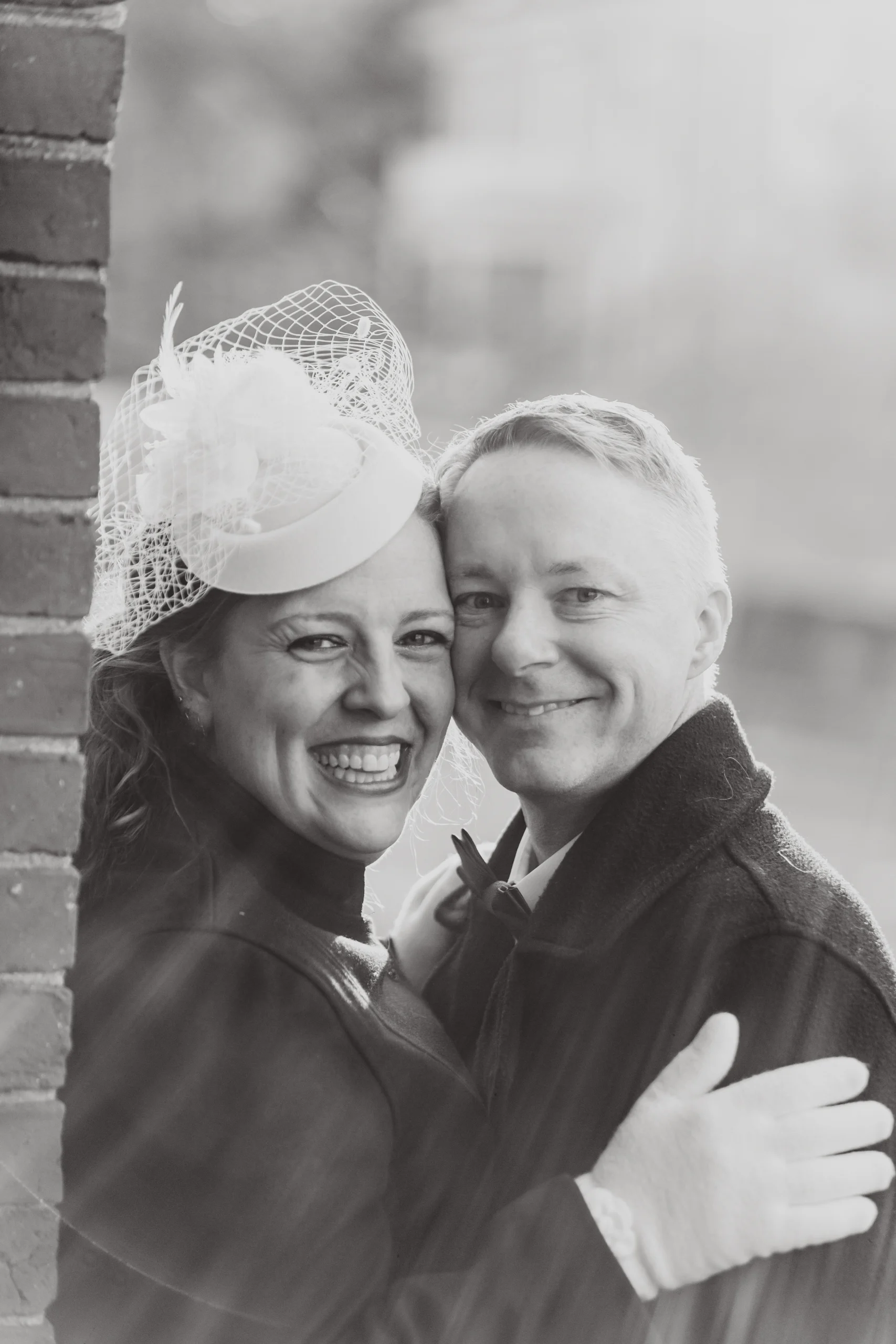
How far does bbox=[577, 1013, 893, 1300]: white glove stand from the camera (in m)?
2.06

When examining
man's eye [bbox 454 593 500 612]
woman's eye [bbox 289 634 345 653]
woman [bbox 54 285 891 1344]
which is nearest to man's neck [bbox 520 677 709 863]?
woman [bbox 54 285 891 1344]

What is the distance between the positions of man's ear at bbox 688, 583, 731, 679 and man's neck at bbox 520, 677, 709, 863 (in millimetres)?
39

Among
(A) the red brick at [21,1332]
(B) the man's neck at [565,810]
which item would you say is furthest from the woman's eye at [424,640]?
(A) the red brick at [21,1332]

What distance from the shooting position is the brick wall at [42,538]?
165 centimetres

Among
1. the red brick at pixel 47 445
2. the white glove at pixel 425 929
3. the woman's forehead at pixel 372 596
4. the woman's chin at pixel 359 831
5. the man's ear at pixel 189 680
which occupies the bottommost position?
the white glove at pixel 425 929

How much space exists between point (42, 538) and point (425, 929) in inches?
63.6

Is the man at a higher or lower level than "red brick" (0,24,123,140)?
lower

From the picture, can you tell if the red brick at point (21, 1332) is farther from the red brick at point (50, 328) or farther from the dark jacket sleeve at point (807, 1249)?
the red brick at point (50, 328)

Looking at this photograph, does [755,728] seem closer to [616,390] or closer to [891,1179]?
[616,390]

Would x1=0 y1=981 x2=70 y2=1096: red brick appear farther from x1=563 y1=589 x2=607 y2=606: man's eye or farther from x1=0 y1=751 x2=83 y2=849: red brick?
x1=563 y1=589 x2=607 y2=606: man's eye

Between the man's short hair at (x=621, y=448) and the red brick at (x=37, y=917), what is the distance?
3.85 feet

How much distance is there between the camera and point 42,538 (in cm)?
173

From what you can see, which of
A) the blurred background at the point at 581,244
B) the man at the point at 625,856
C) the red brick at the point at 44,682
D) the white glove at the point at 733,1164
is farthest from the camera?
the blurred background at the point at 581,244

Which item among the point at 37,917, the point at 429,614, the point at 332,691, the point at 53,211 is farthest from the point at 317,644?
the point at 53,211
